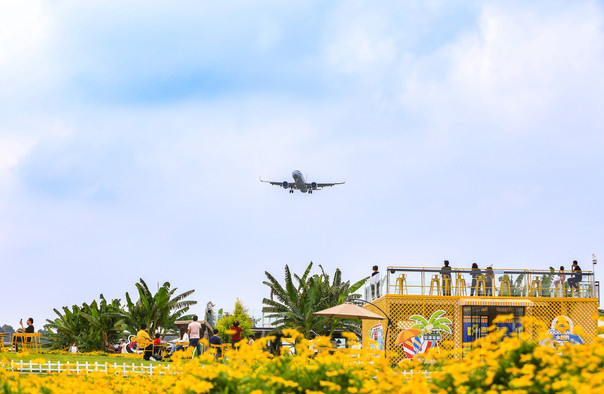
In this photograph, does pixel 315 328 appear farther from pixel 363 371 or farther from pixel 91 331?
pixel 363 371

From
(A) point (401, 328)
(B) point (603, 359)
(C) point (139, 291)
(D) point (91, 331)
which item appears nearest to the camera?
(B) point (603, 359)

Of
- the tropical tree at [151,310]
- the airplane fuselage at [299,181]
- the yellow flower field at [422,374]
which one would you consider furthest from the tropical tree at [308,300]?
the yellow flower field at [422,374]

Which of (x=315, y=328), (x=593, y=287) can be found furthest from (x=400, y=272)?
(x=315, y=328)

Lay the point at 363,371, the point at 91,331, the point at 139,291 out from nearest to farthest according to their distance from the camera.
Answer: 1. the point at 363,371
2. the point at 139,291
3. the point at 91,331

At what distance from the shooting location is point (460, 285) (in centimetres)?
2647

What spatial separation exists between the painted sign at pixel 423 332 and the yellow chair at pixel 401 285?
40.2 inches

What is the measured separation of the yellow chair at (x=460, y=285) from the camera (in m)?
26.5

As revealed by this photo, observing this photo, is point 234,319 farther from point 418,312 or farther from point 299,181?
point 418,312

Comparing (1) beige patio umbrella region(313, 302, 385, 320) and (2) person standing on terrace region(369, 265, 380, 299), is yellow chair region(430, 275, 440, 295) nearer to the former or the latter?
(2) person standing on terrace region(369, 265, 380, 299)

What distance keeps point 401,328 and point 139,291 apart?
682 inches

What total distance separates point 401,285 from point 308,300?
12066mm

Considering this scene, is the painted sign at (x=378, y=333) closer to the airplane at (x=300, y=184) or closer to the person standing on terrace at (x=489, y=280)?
the person standing on terrace at (x=489, y=280)

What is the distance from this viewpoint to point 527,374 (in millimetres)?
7270

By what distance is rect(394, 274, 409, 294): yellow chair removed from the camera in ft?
86.5
